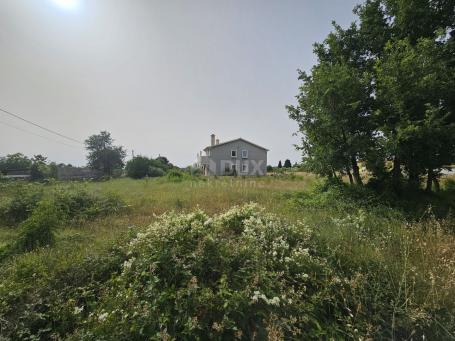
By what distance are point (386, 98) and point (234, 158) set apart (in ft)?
85.7

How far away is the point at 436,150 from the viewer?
6.69m

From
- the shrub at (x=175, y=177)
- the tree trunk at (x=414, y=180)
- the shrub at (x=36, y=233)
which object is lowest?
the shrub at (x=36, y=233)

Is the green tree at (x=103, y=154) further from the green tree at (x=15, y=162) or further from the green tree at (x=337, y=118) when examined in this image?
the green tree at (x=337, y=118)

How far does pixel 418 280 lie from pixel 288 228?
5.21ft

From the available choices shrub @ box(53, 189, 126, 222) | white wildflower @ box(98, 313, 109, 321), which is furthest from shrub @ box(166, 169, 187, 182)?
white wildflower @ box(98, 313, 109, 321)

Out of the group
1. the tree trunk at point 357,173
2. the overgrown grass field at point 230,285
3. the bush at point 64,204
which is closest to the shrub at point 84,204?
the bush at point 64,204

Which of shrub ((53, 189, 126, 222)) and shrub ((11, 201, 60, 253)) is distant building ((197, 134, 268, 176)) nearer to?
shrub ((53, 189, 126, 222))

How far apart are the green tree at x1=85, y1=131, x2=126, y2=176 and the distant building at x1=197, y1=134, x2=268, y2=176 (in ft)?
68.8

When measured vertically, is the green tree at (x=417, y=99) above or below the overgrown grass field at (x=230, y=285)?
above

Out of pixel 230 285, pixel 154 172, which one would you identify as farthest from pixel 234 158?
pixel 230 285

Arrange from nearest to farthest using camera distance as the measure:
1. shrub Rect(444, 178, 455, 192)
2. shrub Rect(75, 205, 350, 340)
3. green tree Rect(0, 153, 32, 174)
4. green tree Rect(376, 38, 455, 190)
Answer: shrub Rect(75, 205, 350, 340) < green tree Rect(376, 38, 455, 190) < shrub Rect(444, 178, 455, 192) < green tree Rect(0, 153, 32, 174)

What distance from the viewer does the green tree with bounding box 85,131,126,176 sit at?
40.9 meters

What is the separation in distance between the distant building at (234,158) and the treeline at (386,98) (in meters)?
23.4

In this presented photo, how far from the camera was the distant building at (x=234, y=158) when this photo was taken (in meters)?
32.1
